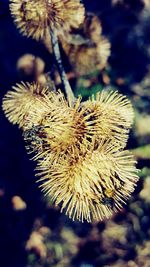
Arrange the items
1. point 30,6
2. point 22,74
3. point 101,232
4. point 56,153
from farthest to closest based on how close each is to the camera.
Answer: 1. point 22,74
2. point 101,232
3. point 30,6
4. point 56,153

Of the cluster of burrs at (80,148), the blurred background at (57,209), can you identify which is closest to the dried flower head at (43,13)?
the cluster of burrs at (80,148)

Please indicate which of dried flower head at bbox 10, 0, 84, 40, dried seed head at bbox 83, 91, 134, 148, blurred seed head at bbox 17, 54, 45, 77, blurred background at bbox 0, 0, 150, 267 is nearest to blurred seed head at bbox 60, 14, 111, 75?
blurred background at bbox 0, 0, 150, 267

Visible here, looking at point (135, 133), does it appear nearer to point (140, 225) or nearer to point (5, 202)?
point (140, 225)

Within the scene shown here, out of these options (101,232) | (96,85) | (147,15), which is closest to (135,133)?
(96,85)

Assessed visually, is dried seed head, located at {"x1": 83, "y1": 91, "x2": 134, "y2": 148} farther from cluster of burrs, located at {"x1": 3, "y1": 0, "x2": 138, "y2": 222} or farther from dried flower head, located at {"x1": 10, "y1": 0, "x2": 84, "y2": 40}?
dried flower head, located at {"x1": 10, "y1": 0, "x2": 84, "y2": 40}

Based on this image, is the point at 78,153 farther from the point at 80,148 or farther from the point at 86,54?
the point at 86,54

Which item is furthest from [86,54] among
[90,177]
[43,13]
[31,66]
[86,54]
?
[90,177]
